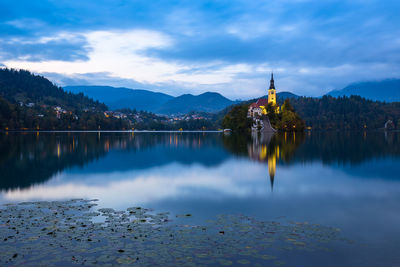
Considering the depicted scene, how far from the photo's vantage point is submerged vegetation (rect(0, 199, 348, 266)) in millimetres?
8273

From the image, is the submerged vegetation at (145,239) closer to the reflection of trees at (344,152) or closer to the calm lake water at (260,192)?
the calm lake water at (260,192)

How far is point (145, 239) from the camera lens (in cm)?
966

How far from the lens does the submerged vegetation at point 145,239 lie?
8273 millimetres

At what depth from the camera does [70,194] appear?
16672mm

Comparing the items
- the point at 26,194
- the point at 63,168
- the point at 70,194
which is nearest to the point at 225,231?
the point at 70,194

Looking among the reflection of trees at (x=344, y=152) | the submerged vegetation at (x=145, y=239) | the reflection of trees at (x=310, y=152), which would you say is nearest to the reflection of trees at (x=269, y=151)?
the reflection of trees at (x=310, y=152)

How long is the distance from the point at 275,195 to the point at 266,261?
8.51 m

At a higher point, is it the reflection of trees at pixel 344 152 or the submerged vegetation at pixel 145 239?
the submerged vegetation at pixel 145 239

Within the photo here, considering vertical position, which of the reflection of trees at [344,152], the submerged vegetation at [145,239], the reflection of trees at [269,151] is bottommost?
the reflection of trees at [344,152]

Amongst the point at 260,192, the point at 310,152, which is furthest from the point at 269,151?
the point at 260,192

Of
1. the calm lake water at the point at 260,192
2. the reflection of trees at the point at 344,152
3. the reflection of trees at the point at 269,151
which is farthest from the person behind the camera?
the reflection of trees at the point at 344,152

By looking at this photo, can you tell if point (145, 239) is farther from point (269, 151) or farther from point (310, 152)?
point (310, 152)

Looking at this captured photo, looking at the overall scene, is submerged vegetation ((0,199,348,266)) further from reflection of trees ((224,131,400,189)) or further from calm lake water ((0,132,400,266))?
reflection of trees ((224,131,400,189))

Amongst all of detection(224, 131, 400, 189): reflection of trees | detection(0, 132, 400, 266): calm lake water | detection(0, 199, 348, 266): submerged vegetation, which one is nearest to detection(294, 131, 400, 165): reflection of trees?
detection(224, 131, 400, 189): reflection of trees
